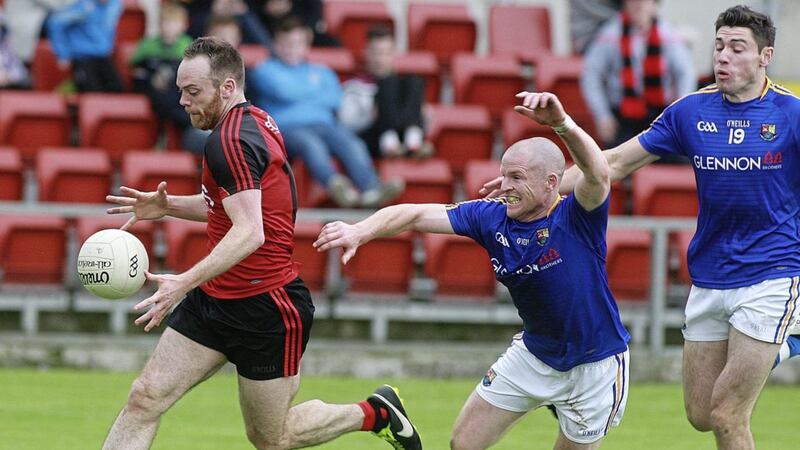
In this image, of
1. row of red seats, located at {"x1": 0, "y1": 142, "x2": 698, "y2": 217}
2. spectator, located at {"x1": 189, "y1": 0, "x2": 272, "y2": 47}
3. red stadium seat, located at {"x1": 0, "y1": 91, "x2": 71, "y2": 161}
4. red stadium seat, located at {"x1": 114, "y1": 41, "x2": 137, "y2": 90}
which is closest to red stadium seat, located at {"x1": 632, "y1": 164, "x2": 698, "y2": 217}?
row of red seats, located at {"x1": 0, "y1": 142, "x2": 698, "y2": 217}

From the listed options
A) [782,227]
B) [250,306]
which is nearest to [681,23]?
[782,227]

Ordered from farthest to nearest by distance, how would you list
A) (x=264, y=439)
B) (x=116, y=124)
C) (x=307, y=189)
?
(x=116, y=124)
(x=307, y=189)
(x=264, y=439)

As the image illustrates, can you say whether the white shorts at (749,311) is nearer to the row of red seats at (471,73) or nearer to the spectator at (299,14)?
the row of red seats at (471,73)

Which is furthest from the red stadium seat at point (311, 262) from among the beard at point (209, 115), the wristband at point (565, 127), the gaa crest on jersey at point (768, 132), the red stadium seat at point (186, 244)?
the wristband at point (565, 127)

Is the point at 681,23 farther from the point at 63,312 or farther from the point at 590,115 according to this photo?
the point at 63,312

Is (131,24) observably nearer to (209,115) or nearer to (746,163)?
(209,115)

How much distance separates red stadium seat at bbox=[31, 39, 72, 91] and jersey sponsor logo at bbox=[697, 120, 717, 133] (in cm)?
883

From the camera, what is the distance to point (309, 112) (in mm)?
12758

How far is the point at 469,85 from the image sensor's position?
1424 cm

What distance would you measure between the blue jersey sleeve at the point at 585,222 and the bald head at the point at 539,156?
0.16 meters

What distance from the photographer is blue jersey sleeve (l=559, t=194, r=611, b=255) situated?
644 cm

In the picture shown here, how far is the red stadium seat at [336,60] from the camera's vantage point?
14.2m

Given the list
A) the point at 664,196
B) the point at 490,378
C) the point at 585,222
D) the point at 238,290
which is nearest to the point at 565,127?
the point at 585,222

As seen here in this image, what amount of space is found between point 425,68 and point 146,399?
330 inches
